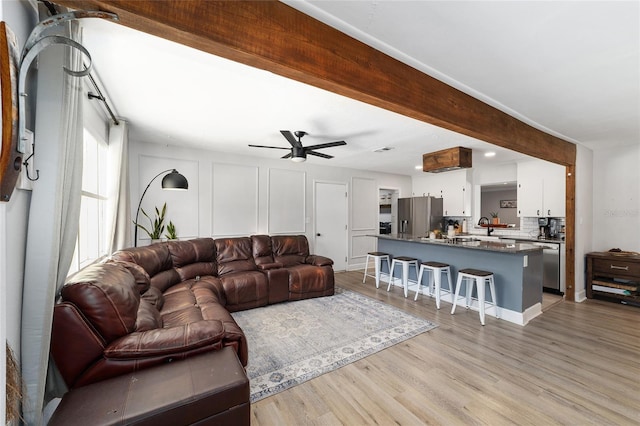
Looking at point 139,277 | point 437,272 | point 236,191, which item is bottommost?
point 437,272

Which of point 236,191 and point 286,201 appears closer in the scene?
point 236,191

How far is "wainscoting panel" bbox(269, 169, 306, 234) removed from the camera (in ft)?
17.6

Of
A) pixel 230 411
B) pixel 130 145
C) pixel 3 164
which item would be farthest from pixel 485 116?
pixel 130 145

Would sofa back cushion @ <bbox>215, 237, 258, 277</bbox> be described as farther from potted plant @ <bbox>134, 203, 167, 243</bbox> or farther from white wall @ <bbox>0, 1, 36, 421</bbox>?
white wall @ <bbox>0, 1, 36, 421</bbox>

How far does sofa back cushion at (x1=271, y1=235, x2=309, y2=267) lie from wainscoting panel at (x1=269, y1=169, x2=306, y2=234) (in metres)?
0.60

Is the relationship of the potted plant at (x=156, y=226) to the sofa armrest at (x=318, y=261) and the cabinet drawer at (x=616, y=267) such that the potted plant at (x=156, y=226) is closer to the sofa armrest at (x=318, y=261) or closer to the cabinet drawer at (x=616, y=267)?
the sofa armrest at (x=318, y=261)

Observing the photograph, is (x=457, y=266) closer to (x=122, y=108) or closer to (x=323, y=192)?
(x=323, y=192)

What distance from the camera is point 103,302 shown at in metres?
1.57

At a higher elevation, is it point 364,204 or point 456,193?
point 456,193

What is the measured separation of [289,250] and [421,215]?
3.43 m

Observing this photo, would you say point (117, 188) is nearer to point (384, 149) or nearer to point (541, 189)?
point (384, 149)

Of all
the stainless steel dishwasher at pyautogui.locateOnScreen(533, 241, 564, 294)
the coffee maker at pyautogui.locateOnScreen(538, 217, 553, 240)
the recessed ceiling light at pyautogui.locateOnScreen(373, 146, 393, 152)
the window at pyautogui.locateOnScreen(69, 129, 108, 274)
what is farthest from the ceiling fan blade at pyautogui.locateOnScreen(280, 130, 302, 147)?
the coffee maker at pyautogui.locateOnScreen(538, 217, 553, 240)

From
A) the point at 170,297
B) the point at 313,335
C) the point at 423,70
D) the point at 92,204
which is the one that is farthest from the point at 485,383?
the point at 92,204

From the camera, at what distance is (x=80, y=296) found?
1487 millimetres
